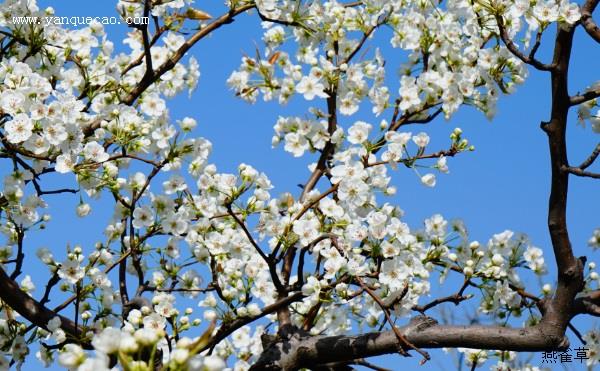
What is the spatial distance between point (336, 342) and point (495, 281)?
1.00m

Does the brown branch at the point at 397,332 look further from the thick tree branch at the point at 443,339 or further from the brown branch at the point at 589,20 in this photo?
the brown branch at the point at 589,20

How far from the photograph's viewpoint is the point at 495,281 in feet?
15.2

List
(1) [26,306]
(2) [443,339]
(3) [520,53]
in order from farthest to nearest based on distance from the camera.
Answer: (1) [26,306], (2) [443,339], (3) [520,53]

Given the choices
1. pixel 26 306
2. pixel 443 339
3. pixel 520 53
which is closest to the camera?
pixel 520 53

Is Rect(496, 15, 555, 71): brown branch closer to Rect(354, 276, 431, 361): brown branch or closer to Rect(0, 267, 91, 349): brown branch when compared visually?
Rect(354, 276, 431, 361): brown branch

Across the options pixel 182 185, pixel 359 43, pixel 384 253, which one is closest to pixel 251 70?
pixel 359 43

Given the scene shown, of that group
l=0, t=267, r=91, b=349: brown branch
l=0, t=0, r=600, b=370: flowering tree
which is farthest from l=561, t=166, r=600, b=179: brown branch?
l=0, t=267, r=91, b=349: brown branch

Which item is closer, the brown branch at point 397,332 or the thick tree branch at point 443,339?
the brown branch at point 397,332

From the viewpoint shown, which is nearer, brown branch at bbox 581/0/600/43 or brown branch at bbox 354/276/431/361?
brown branch at bbox 354/276/431/361

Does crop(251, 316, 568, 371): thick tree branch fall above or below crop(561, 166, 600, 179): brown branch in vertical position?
below

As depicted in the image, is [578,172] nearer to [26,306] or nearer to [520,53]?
[520,53]

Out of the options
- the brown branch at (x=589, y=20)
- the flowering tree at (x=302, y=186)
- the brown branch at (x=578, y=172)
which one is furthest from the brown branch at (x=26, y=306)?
the brown branch at (x=589, y=20)

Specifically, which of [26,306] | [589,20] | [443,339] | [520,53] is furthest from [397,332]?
[26,306]

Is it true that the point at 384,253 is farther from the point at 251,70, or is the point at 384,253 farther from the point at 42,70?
the point at 42,70
